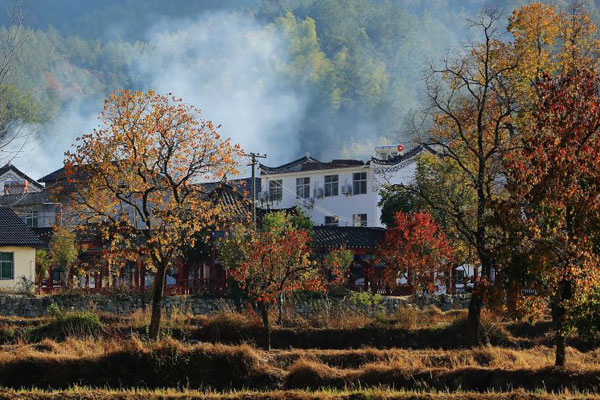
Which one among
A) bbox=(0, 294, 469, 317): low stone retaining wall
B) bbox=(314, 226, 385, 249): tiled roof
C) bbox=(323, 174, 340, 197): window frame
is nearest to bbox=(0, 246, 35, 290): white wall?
bbox=(0, 294, 469, 317): low stone retaining wall

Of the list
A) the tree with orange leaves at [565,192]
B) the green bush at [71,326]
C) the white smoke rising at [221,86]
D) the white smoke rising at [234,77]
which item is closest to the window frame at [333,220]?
the green bush at [71,326]

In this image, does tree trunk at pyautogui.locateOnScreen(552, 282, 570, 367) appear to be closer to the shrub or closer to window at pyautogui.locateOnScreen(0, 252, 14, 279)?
the shrub

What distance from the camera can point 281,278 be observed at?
2669cm

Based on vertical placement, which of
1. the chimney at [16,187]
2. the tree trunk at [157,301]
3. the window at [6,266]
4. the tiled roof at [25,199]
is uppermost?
the chimney at [16,187]

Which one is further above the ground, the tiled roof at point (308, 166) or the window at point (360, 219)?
the tiled roof at point (308, 166)

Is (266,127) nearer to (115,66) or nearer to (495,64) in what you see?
(115,66)

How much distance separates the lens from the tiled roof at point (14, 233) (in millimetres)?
42781

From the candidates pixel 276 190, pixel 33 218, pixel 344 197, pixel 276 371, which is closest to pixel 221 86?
pixel 33 218

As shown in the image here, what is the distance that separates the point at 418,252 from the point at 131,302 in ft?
37.0

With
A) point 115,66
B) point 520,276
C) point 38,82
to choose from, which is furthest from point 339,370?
point 115,66

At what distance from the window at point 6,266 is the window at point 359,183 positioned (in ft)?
67.9

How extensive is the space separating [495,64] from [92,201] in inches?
543

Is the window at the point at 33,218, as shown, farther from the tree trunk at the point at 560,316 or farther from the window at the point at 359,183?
the tree trunk at the point at 560,316

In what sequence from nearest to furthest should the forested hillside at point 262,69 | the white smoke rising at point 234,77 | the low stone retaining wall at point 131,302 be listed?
the low stone retaining wall at point 131,302 → the white smoke rising at point 234,77 → the forested hillside at point 262,69
